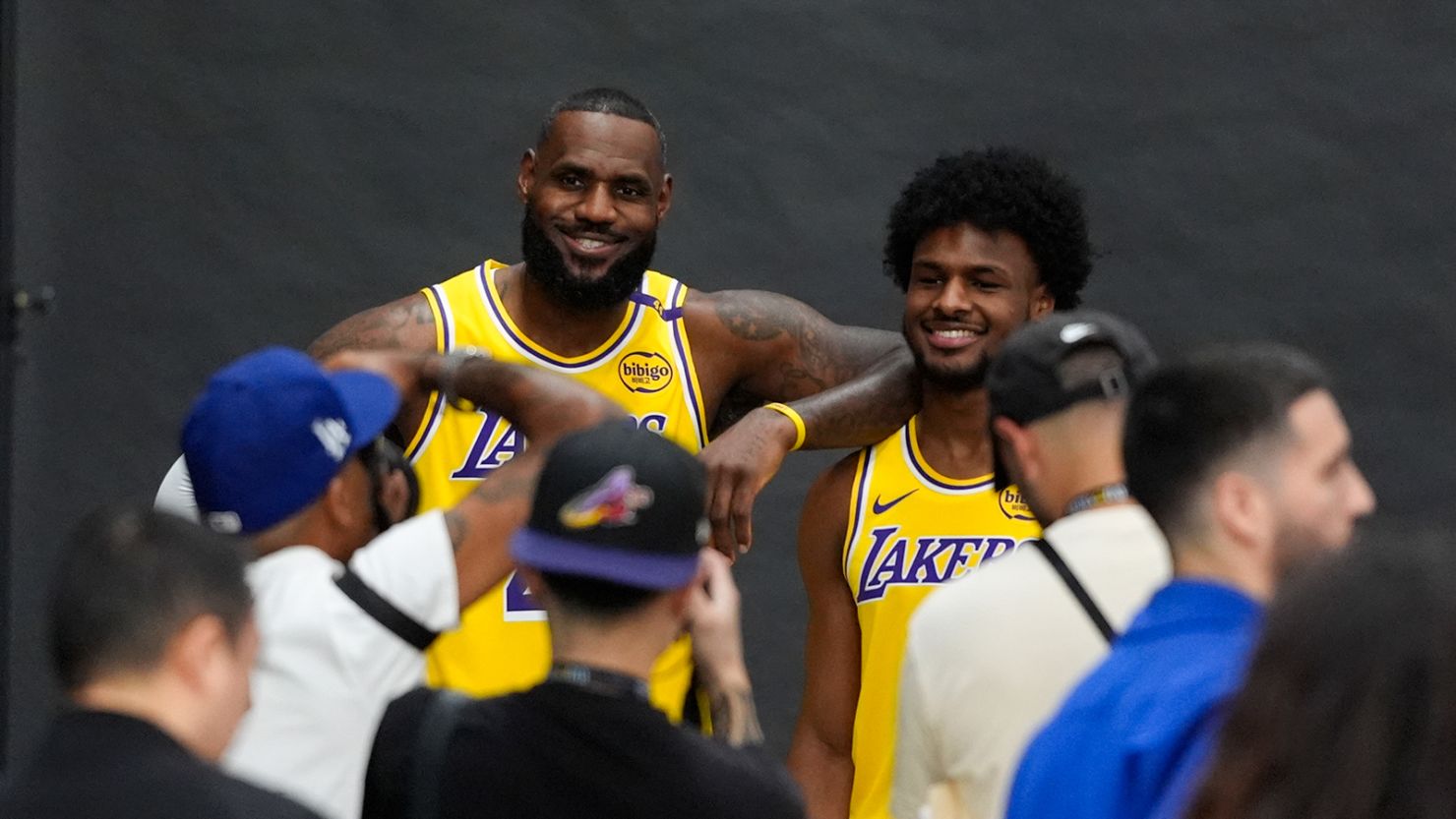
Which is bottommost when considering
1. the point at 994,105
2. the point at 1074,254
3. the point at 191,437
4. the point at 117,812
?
the point at 117,812

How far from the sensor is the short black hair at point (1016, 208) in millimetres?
4859

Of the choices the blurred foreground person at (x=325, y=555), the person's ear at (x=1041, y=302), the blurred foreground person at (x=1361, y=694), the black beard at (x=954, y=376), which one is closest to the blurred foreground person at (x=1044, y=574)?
the blurred foreground person at (x=325, y=555)

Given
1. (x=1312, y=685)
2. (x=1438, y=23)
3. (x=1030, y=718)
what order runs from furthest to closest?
(x=1438, y=23), (x=1030, y=718), (x=1312, y=685)

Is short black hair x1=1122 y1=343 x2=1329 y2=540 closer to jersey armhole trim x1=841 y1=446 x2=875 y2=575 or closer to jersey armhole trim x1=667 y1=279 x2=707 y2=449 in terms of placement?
jersey armhole trim x1=841 y1=446 x2=875 y2=575

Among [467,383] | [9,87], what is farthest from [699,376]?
[9,87]

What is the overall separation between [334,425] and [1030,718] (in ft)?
3.68

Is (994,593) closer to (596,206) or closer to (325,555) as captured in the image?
(325,555)

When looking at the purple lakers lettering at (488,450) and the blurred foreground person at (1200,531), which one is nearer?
the blurred foreground person at (1200,531)

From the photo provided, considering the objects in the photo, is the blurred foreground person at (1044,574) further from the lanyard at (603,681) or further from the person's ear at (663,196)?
the person's ear at (663,196)

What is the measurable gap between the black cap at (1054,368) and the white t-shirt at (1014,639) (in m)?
0.17

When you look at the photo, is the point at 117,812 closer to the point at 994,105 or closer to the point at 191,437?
the point at 191,437

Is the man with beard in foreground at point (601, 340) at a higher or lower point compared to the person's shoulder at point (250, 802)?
higher

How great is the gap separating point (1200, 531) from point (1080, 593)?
1.54ft

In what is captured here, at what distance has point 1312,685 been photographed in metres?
1.64
